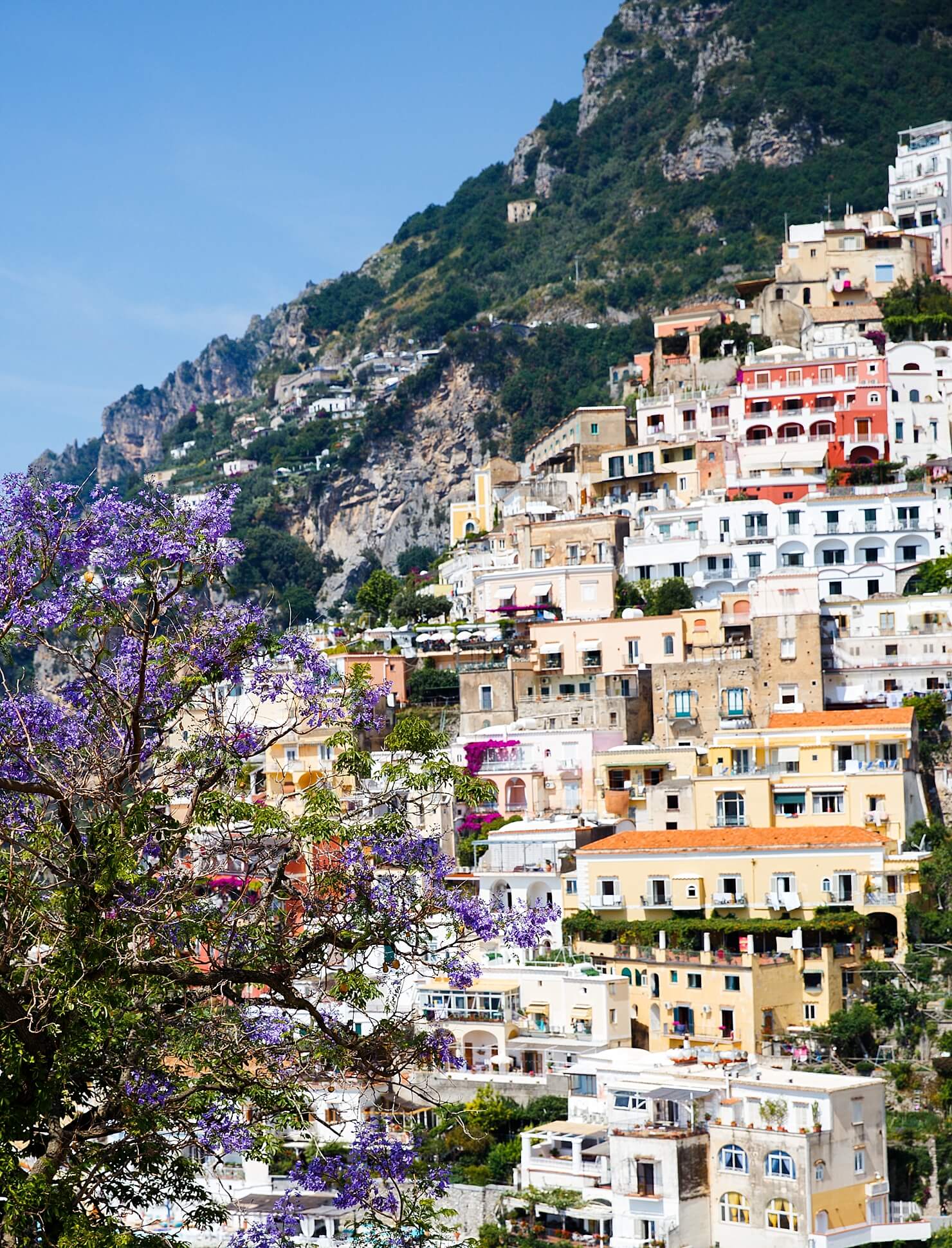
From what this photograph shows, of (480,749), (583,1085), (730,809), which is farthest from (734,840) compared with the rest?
(480,749)

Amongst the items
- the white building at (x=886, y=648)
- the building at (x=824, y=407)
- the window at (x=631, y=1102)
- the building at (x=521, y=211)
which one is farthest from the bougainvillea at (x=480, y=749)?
the building at (x=521, y=211)

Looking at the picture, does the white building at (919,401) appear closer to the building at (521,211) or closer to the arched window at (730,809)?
the arched window at (730,809)

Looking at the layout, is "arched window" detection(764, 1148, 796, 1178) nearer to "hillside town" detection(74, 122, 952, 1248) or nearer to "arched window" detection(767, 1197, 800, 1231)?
"hillside town" detection(74, 122, 952, 1248)

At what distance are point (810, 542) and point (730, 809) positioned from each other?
45.9 feet

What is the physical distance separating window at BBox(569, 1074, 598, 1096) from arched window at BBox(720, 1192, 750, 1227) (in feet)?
13.8

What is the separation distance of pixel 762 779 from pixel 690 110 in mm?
89033

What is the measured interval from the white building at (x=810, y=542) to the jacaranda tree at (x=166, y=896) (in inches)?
1687

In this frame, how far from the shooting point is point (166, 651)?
13.4 metres

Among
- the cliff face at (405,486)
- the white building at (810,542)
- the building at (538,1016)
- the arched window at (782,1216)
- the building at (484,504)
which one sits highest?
the cliff face at (405,486)

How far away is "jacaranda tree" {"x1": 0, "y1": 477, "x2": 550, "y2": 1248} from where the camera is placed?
39.2 feet

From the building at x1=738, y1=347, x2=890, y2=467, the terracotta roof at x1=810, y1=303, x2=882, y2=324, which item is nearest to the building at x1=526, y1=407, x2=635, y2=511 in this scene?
the building at x1=738, y1=347, x2=890, y2=467

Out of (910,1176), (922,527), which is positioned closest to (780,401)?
(922,527)

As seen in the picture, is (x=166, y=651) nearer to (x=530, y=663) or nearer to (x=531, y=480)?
(x=530, y=663)

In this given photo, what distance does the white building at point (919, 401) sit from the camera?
62.7 m
